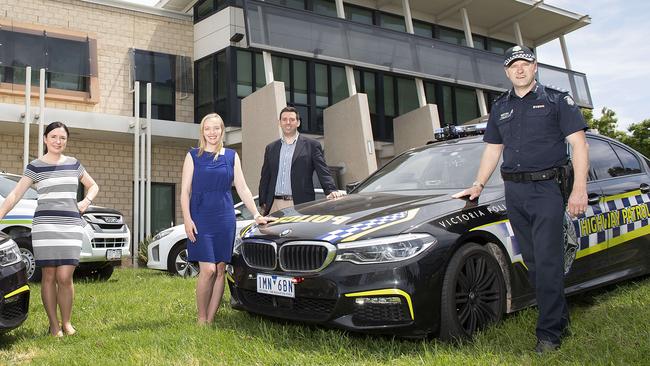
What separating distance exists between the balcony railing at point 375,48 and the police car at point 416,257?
9621 mm

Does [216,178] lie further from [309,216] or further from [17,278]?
[17,278]

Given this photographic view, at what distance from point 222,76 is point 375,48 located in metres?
4.10

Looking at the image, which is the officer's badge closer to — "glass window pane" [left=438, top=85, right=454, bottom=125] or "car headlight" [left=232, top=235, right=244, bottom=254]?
"car headlight" [left=232, top=235, right=244, bottom=254]

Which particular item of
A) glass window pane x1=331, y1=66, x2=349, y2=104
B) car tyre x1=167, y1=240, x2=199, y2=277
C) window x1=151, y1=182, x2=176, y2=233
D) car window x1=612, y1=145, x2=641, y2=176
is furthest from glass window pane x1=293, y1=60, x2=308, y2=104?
car window x1=612, y1=145, x2=641, y2=176

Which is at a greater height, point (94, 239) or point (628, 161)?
point (94, 239)

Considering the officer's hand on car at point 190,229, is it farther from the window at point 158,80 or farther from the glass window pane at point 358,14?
the glass window pane at point 358,14

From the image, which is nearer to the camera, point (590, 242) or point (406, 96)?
point (590, 242)

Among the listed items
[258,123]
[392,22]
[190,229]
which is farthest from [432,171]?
[392,22]

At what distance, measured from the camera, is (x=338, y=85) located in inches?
679

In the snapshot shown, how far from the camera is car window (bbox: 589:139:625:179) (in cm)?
504

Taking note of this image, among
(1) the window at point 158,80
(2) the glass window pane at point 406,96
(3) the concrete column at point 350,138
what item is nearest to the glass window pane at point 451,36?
(2) the glass window pane at point 406,96

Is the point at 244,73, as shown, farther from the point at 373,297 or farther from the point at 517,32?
the point at 373,297

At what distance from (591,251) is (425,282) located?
1806 mm

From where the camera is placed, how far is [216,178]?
460cm
